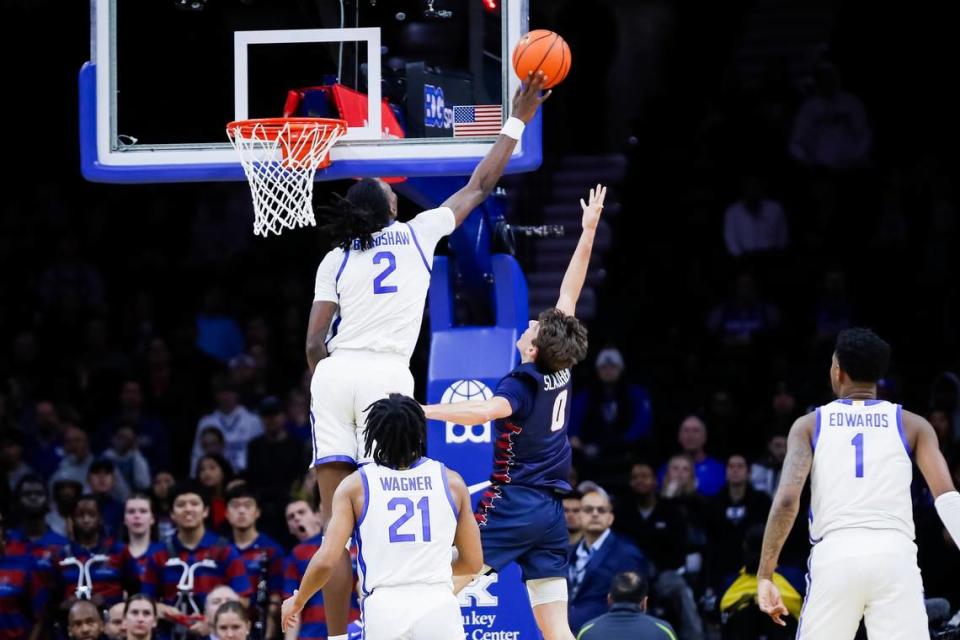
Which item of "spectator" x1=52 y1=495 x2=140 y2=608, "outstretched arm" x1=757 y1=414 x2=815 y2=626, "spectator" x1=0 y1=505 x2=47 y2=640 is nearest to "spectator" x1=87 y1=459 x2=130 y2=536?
"spectator" x1=52 y1=495 x2=140 y2=608

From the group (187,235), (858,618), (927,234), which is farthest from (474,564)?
(187,235)

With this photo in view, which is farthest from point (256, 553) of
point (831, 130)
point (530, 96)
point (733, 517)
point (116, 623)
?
point (831, 130)

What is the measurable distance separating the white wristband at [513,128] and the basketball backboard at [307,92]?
0.44 metres

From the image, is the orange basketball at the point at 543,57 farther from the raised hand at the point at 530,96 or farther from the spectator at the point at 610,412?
the spectator at the point at 610,412

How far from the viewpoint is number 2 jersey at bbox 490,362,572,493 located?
843 cm

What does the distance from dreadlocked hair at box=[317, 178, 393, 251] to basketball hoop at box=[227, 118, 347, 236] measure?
0.71m

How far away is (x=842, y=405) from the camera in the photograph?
7863 mm

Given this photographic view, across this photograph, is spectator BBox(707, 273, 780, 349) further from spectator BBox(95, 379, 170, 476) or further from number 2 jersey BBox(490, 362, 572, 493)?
number 2 jersey BBox(490, 362, 572, 493)

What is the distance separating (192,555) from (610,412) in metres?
3.98

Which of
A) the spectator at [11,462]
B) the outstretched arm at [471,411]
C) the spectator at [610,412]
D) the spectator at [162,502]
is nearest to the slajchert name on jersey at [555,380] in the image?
the outstretched arm at [471,411]

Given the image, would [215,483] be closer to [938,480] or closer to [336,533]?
[336,533]

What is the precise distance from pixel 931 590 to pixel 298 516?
4.41 meters

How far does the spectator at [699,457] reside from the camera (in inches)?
542

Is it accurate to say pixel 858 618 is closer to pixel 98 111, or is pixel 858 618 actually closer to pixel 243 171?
pixel 243 171
